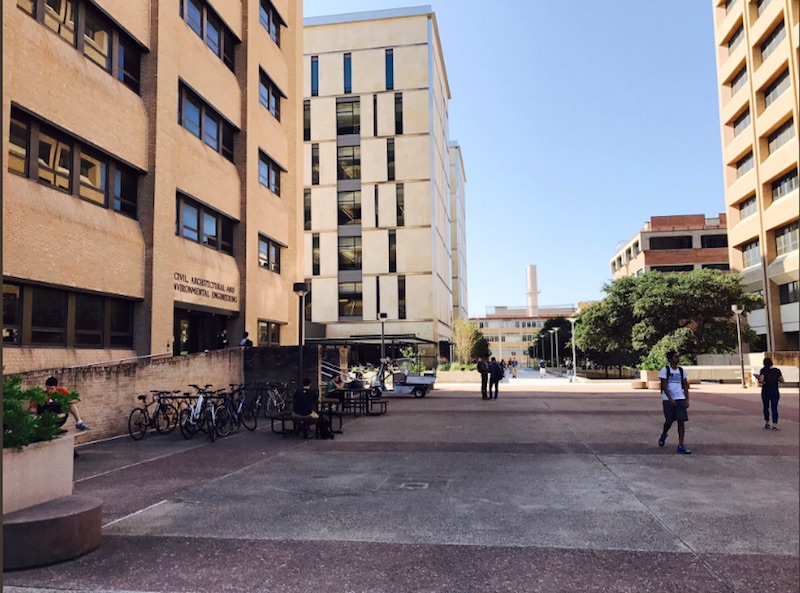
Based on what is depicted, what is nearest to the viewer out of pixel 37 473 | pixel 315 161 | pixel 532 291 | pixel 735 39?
pixel 735 39

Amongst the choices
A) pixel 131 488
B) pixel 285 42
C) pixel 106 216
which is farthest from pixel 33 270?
pixel 285 42

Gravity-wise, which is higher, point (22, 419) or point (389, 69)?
point (389, 69)

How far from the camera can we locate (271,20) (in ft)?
98.1

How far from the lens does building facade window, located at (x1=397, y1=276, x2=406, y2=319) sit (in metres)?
55.4

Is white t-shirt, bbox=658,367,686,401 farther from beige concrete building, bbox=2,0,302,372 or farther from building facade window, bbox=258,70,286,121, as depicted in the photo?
building facade window, bbox=258,70,286,121

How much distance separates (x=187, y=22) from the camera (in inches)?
845

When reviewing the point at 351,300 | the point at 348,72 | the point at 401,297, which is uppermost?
the point at 348,72

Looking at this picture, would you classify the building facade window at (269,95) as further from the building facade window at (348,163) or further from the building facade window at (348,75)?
the building facade window at (348,75)

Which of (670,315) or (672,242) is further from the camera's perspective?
(672,242)

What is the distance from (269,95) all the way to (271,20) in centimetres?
391

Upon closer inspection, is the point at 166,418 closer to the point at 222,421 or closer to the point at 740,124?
the point at 222,421

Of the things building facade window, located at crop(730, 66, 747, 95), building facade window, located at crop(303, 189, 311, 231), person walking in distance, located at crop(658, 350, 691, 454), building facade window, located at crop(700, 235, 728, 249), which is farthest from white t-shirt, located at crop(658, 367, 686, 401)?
building facade window, located at crop(700, 235, 728, 249)

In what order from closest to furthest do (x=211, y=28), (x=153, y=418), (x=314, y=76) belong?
1. (x=153, y=418)
2. (x=211, y=28)
3. (x=314, y=76)

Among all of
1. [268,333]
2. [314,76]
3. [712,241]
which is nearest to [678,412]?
[268,333]
